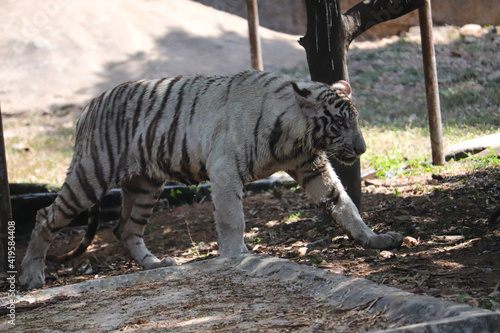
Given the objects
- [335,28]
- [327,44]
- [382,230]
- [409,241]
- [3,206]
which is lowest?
[382,230]

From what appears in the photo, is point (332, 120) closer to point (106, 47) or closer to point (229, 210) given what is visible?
point (229, 210)

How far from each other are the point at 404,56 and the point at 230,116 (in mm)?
11014

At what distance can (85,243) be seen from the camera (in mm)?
5391

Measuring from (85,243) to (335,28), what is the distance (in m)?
2.87

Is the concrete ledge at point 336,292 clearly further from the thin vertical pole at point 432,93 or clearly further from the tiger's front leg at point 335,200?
the thin vertical pole at point 432,93

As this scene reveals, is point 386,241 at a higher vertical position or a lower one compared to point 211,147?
lower

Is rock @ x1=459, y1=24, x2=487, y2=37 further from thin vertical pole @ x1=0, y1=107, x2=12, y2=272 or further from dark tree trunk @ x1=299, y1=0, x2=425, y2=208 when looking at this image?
thin vertical pole @ x1=0, y1=107, x2=12, y2=272

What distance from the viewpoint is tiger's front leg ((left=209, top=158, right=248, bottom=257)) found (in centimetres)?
431

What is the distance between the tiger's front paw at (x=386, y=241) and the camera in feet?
13.4

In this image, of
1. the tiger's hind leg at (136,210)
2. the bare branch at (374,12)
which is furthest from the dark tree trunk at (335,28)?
the tiger's hind leg at (136,210)

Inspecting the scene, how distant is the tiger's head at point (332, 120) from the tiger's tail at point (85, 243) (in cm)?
221

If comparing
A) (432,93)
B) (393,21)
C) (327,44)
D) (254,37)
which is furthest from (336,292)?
(393,21)

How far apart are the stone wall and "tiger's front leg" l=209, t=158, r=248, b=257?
13.5 meters

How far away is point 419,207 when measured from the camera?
5.27 meters
